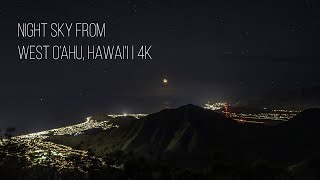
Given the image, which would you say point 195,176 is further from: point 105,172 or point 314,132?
point 314,132

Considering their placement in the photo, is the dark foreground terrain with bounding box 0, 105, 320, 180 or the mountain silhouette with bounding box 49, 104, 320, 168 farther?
the mountain silhouette with bounding box 49, 104, 320, 168

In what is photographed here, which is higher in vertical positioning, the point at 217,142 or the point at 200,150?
the point at 217,142

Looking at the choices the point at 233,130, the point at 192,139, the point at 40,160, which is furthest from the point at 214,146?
the point at 40,160

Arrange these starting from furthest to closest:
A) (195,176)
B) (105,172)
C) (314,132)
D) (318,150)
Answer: (314,132) → (318,150) → (105,172) → (195,176)

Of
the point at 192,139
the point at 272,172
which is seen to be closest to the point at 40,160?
the point at 192,139

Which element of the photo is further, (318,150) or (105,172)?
(318,150)

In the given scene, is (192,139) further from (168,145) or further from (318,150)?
(318,150)

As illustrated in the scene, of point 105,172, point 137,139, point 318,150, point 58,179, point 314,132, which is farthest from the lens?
point 137,139

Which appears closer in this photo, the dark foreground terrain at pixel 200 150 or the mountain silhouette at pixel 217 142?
the dark foreground terrain at pixel 200 150

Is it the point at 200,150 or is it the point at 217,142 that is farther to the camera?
the point at 217,142
